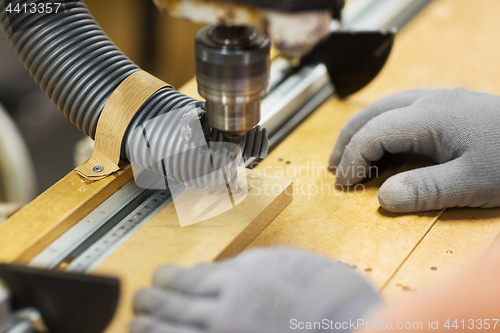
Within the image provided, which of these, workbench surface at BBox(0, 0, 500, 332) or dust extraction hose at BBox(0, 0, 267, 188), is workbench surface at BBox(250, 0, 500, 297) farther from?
dust extraction hose at BBox(0, 0, 267, 188)

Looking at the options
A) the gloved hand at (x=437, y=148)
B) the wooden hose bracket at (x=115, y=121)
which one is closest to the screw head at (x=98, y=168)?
the wooden hose bracket at (x=115, y=121)

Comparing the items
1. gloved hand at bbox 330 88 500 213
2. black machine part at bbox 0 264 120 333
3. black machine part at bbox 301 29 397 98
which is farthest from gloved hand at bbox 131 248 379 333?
black machine part at bbox 301 29 397 98

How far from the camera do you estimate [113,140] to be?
73 cm

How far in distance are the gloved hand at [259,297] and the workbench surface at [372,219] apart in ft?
0.51

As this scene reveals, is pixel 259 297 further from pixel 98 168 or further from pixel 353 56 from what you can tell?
pixel 353 56

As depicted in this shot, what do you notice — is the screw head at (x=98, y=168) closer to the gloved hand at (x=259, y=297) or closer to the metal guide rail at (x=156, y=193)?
the metal guide rail at (x=156, y=193)

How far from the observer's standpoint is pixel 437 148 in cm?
75

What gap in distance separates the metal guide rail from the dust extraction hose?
0.23ft

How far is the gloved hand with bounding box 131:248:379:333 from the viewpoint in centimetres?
47

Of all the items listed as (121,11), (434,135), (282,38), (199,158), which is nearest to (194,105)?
(199,158)

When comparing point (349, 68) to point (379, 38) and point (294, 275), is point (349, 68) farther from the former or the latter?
point (294, 275)

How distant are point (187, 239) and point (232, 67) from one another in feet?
0.83

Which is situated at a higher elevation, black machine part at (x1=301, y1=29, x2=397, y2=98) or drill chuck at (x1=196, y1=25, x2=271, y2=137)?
drill chuck at (x1=196, y1=25, x2=271, y2=137)

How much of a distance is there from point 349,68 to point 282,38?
577mm
